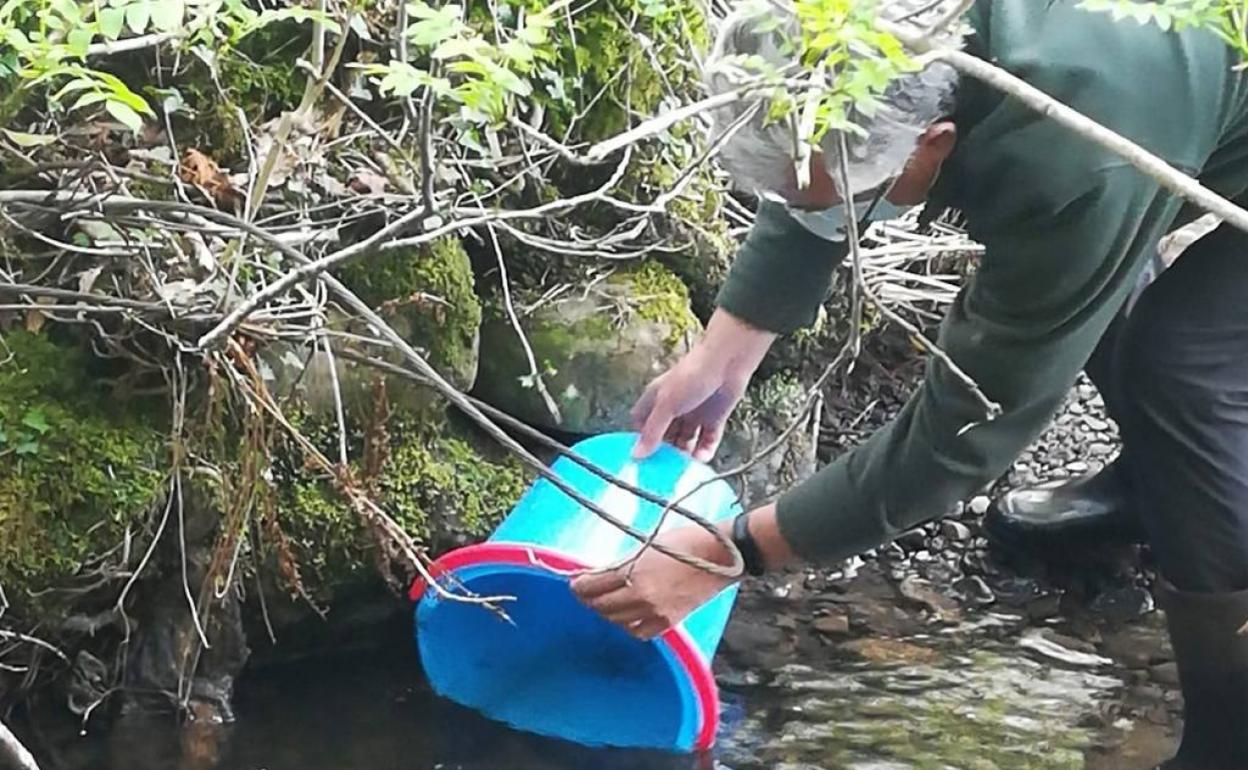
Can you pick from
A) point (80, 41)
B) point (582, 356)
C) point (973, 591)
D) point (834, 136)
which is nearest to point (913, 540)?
point (973, 591)

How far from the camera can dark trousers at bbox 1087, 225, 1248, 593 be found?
2.31m

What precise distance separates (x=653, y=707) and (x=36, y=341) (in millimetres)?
1095

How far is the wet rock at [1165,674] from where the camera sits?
2.89m

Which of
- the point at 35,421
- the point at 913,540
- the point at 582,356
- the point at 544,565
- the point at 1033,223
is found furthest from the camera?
the point at 913,540

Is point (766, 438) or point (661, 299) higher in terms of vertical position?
point (661, 299)

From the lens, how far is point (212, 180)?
2359 millimetres

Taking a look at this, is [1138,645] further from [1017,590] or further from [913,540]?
[913,540]

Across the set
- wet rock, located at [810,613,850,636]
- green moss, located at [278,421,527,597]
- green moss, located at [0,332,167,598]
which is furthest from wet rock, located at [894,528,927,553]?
green moss, located at [0,332,167,598]

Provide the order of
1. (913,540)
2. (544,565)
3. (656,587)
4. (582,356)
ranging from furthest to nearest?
(913,540), (582,356), (544,565), (656,587)

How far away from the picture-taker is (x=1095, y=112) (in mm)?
1638

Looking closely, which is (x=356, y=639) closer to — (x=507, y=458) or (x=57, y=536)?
(x=507, y=458)

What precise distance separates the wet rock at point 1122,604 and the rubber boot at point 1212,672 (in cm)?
79

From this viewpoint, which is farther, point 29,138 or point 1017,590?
point 1017,590

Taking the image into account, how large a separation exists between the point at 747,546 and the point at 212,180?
957mm
